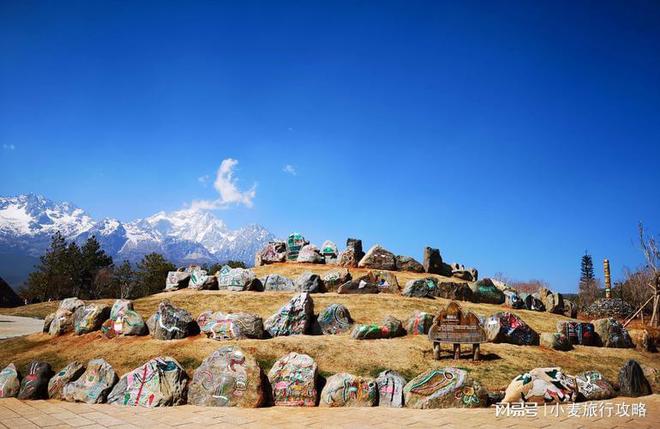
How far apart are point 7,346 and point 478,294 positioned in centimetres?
2424

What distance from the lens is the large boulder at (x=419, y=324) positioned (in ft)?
57.6

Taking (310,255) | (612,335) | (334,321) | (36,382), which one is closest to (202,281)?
(310,255)

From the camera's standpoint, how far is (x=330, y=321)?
17766 mm

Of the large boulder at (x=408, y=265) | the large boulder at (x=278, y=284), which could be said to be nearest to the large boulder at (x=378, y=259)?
the large boulder at (x=408, y=265)

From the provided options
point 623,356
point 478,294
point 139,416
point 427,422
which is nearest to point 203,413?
point 139,416

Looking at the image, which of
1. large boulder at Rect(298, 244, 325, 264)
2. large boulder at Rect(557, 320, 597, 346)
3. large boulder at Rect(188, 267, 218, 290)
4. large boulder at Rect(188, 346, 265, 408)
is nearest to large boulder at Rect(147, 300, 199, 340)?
large boulder at Rect(188, 346, 265, 408)

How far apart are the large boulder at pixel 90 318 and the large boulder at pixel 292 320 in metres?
7.60

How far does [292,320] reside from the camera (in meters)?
17.0

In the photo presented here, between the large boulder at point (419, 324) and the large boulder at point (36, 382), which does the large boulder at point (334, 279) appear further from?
the large boulder at point (36, 382)

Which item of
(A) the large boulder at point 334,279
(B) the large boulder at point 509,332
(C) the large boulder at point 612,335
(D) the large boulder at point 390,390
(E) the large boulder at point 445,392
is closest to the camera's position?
(E) the large boulder at point 445,392

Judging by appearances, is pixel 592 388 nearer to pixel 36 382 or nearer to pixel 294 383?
pixel 294 383

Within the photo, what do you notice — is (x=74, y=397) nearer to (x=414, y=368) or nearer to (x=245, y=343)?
(x=245, y=343)

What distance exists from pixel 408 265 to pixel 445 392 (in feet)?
65.7

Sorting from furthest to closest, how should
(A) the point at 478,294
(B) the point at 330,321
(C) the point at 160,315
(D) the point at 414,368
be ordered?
1. (A) the point at 478,294
2. (B) the point at 330,321
3. (C) the point at 160,315
4. (D) the point at 414,368
